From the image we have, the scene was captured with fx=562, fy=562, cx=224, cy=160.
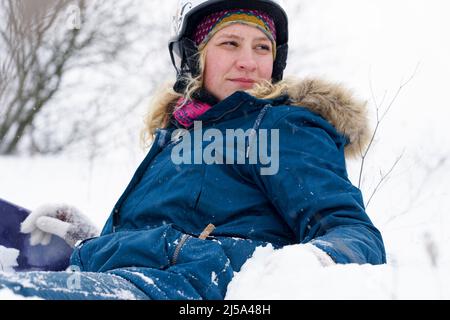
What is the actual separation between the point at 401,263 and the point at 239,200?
0.67 metres

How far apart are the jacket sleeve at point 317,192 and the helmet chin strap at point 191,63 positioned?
86 centimetres

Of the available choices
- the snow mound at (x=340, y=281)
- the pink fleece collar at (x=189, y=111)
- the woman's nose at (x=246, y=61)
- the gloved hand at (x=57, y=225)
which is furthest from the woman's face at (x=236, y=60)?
the snow mound at (x=340, y=281)

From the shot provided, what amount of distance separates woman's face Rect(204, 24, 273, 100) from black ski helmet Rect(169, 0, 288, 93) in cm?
14

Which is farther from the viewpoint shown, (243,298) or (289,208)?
(289,208)

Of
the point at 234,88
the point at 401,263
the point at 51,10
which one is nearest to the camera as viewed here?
the point at 401,263

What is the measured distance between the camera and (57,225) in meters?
2.72

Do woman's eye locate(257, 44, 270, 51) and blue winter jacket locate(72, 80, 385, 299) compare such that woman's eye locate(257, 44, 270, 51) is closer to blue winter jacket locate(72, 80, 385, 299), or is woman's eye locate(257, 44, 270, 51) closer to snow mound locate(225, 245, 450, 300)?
blue winter jacket locate(72, 80, 385, 299)

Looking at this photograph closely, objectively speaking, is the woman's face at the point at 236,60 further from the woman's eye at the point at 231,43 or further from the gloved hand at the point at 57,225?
the gloved hand at the point at 57,225

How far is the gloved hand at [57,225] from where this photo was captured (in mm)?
2729
